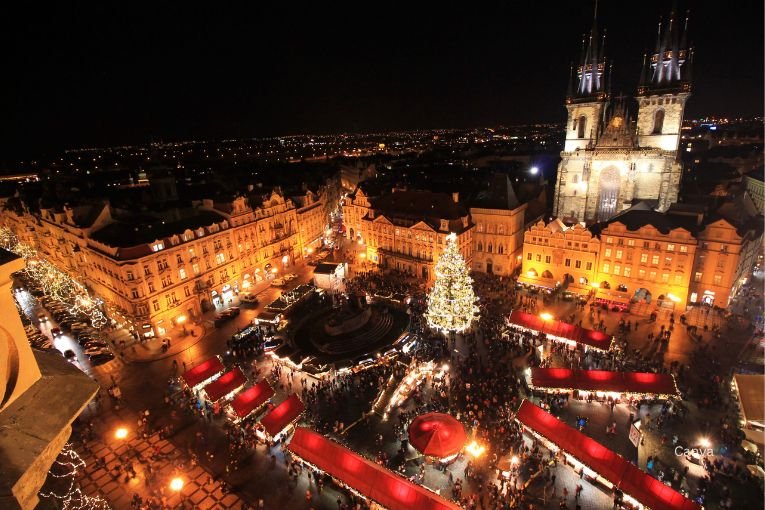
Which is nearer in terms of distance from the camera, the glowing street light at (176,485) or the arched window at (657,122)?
the glowing street light at (176,485)

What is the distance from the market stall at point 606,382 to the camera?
2931cm

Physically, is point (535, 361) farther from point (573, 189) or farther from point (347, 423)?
point (573, 189)

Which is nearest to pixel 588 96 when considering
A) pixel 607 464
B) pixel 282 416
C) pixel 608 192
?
pixel 608 192

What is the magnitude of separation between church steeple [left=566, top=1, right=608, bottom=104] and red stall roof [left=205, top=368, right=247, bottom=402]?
2299 inches

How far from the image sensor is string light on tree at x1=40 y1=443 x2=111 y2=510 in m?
21.5

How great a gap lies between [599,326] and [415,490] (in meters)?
29.6

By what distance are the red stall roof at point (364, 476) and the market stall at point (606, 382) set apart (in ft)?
44.7

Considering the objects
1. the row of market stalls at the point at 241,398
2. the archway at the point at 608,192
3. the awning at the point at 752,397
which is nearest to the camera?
the awning at the point at 752,397

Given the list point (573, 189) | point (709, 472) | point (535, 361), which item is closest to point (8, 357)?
point (709, 472)

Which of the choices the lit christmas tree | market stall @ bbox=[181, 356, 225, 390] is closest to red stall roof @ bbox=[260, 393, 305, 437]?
market stall @ bbox=[181, 356, 225, 390]

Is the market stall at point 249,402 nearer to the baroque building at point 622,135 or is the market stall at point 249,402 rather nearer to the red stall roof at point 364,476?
the red stall roof at point 364,476

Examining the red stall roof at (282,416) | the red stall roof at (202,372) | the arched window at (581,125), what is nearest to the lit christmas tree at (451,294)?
the red stall roof at (282,416)

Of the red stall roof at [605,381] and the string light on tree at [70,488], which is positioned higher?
the red stall roof at [605,381]

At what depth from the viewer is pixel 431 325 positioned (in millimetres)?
41188
